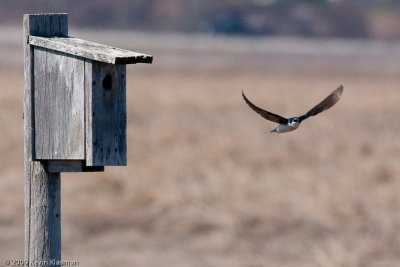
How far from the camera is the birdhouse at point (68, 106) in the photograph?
4.29 m

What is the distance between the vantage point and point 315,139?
13.9 m

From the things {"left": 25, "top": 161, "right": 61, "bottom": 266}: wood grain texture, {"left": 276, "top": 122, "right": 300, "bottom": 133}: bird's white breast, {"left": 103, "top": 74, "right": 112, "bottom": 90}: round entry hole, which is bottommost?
{"left": 25, "top": 161, "right": 61, "bottom": 266}: wood grain texture

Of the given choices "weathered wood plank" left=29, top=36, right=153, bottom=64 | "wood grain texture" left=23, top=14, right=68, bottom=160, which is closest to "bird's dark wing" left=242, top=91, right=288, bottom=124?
"weathered wood plank" left=29, top=36, right=153, bottom=64

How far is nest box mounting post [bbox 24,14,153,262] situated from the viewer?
4266 mm

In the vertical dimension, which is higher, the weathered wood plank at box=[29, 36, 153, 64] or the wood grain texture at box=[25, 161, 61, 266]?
the weathered wood plank at box=[29, 36, 153, 64]

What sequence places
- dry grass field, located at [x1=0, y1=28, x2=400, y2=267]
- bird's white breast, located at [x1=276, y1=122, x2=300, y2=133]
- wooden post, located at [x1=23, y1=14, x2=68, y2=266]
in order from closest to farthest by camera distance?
bird's white breast, located at [x1=276, y1=122, x2=300, y2=133] → wooden post, located at [x1=23, y1=14, x2=68, y2=266] → dry grass field, located at [x1=0, y1=28, x2=400, y2=267]

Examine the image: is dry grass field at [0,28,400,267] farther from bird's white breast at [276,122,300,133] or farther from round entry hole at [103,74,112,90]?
bird's white breast at [276,122,300,133]

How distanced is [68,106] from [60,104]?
3 cm

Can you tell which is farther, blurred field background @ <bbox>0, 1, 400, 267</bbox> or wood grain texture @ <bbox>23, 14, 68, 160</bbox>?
blurred field background @ <bbox>0, 1, 400, 267</bbox>

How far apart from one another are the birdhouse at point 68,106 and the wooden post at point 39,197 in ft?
0.07

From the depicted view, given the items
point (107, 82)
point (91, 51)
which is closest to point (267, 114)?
point (91, 51)

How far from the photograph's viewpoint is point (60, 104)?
432 centimetres

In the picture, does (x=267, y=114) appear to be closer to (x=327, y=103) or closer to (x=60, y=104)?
(x=327, y=103)

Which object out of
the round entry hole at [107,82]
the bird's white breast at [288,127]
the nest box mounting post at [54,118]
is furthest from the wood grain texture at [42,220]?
the bird's white breast at [288,127]
